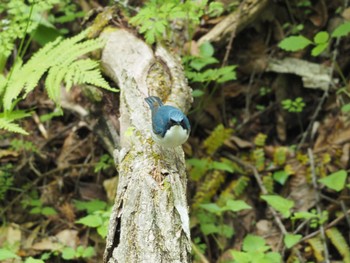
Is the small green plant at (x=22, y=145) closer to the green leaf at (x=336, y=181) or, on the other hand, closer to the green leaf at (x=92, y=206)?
the green leaf at (x=92, y=206)

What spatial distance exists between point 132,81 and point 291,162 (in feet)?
6.55

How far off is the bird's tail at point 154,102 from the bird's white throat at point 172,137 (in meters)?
0.29

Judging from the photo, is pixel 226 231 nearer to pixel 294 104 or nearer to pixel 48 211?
pixel 294 104

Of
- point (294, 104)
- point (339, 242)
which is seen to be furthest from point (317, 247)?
point (294, 104)

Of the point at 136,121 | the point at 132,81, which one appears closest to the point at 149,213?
the point at 136,121

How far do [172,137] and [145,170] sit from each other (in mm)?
266

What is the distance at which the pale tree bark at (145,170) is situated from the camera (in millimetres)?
2688

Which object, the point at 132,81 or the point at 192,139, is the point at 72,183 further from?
the point at 132,81

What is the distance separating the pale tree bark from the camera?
8.82 ft

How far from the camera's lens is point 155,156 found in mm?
3201

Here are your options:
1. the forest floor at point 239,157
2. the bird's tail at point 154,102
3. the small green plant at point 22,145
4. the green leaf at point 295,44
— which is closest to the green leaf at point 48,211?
the forest floor at point 239,157

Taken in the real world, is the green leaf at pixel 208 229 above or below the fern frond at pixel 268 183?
below

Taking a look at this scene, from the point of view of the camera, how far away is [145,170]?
309 cm

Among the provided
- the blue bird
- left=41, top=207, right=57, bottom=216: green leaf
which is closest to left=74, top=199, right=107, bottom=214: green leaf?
left=41, top=207, right=57, bottom=216: green leaf
